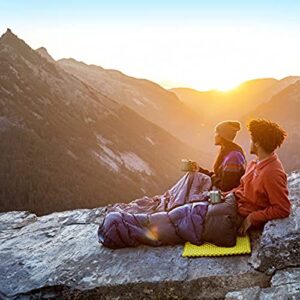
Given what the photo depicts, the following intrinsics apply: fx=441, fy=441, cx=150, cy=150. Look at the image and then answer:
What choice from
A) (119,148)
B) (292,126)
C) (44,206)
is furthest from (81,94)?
(292,126)

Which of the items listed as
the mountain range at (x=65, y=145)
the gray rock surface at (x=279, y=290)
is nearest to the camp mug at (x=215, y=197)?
the gray rock surface at (x=279, y=290)

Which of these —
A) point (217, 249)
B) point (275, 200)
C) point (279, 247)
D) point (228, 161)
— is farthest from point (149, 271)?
point (228, 161)

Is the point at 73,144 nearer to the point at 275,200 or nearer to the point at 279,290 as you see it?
the point at 275,200

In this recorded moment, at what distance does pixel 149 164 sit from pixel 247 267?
38.6 m

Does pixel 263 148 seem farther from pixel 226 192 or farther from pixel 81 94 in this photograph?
pixel 81 94

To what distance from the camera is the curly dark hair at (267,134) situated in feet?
15.4

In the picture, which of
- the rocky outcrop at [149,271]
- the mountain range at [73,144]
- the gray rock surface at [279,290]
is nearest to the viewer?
the gray rock surface at [279,290]

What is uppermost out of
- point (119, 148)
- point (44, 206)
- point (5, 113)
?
point (5, 113)

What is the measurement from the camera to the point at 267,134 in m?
4.70

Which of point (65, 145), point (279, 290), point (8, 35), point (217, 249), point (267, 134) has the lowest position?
point (279, 290)

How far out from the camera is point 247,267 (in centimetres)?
451

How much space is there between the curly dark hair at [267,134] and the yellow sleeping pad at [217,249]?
40.9 inches

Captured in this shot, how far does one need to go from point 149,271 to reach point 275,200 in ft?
5.08

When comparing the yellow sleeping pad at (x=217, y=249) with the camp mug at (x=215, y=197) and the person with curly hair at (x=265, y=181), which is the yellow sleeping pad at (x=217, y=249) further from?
the camp mug at (x=215, y=197)
